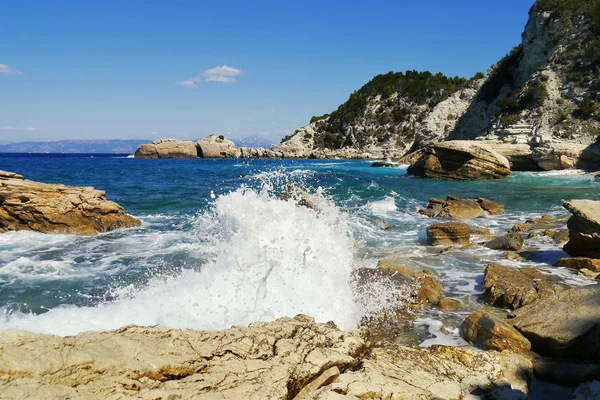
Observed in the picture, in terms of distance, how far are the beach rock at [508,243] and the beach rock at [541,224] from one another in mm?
2291

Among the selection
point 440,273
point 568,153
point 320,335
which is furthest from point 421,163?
point 320,335

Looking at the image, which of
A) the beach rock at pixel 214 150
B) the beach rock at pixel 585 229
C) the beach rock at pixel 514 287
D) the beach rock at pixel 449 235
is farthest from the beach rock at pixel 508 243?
the beach rock at pixel 214 150

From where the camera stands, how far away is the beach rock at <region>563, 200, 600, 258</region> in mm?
8970

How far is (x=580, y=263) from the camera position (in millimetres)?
8695

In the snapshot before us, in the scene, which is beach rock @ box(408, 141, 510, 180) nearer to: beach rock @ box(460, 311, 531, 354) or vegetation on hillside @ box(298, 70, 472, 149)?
beach rock @ box(460, 311, 531, 354)

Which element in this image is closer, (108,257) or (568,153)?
(108,257)

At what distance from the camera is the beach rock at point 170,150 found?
7538 centimetres

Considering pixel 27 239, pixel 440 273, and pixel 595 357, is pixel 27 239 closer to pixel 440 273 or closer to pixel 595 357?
pixel 440 273

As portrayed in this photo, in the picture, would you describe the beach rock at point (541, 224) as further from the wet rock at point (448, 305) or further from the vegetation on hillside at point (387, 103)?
the vegetation on hillside at point (387, 103)

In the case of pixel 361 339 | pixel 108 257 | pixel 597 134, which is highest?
pixel 597 134

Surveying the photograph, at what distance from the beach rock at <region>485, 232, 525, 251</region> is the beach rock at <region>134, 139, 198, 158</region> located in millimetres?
69517

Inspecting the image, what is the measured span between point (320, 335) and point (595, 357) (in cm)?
312

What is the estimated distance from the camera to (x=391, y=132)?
75.3 m

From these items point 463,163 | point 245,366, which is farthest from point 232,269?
point 463,163
